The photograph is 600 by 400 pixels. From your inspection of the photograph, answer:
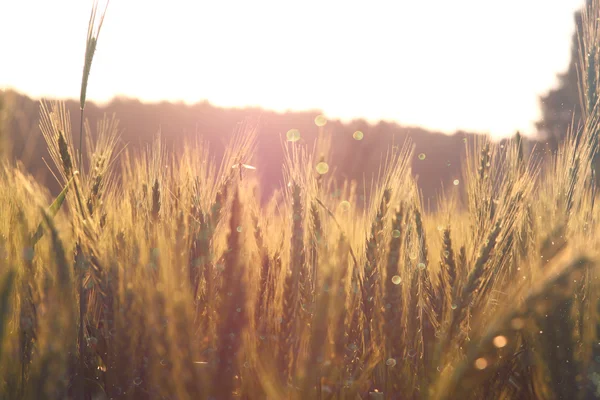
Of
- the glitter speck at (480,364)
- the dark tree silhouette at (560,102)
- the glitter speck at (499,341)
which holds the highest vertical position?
the dark tree silhouette at (560,102)

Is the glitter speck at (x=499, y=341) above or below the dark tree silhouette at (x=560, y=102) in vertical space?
below

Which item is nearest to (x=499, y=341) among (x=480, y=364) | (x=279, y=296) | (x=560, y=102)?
(x=480, y=364)

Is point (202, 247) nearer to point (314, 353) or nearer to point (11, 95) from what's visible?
point (314, 353)

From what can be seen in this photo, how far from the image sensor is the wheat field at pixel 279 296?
133 centimetres

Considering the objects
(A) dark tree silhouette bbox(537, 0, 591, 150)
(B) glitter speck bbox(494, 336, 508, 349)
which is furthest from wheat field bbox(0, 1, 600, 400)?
(A) dark tree silhouette bbox(537, 0, 591, 150)

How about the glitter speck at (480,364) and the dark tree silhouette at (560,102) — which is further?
the dark tree silhouette at (560,102)

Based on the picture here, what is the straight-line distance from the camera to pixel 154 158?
179 cm

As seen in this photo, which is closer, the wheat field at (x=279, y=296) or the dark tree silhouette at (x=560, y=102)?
the wheat field at (x=279, y=296)

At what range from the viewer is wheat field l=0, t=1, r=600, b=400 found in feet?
4.37

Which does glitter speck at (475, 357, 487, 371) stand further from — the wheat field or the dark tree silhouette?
the dark tree silhouette

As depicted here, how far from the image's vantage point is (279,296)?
149 cm

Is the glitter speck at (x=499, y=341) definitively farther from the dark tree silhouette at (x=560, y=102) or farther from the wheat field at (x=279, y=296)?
the dark tree silhouette at (x=560, y=102)

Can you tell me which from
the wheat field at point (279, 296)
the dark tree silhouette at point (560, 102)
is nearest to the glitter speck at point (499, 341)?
the wheat field at point (279, 296)

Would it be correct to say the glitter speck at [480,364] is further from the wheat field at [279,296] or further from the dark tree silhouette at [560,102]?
the dark tree silhouette at [560,102]
